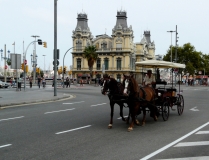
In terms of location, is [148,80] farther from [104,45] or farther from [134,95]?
[104,45]

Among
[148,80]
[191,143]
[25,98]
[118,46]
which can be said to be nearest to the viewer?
[191,143]

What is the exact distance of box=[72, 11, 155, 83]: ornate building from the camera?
313ft

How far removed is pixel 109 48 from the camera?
9812cm

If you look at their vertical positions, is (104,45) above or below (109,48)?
above

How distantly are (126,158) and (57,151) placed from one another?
1.74 metres

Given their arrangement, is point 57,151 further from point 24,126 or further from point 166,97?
point 166,97

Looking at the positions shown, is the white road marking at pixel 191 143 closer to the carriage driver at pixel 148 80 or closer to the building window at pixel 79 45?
the carriage driver at pixel 148 80

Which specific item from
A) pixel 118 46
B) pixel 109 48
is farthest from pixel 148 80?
pixel 109 48

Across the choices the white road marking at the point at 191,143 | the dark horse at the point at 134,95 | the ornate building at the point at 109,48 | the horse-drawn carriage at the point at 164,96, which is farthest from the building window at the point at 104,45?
the white road marking at the point at 191,143

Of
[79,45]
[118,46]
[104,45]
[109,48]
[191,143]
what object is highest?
[104,45]

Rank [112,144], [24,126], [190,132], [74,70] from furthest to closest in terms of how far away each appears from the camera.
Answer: [74,70]
[24,126]
[190,132]
[112,144]

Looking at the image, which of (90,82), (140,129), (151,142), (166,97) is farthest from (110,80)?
(90,82)

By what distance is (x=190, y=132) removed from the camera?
34.1ft

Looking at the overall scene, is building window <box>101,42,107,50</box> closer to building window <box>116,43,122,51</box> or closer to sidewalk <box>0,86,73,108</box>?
building window <box>116,43,122,51</box>
